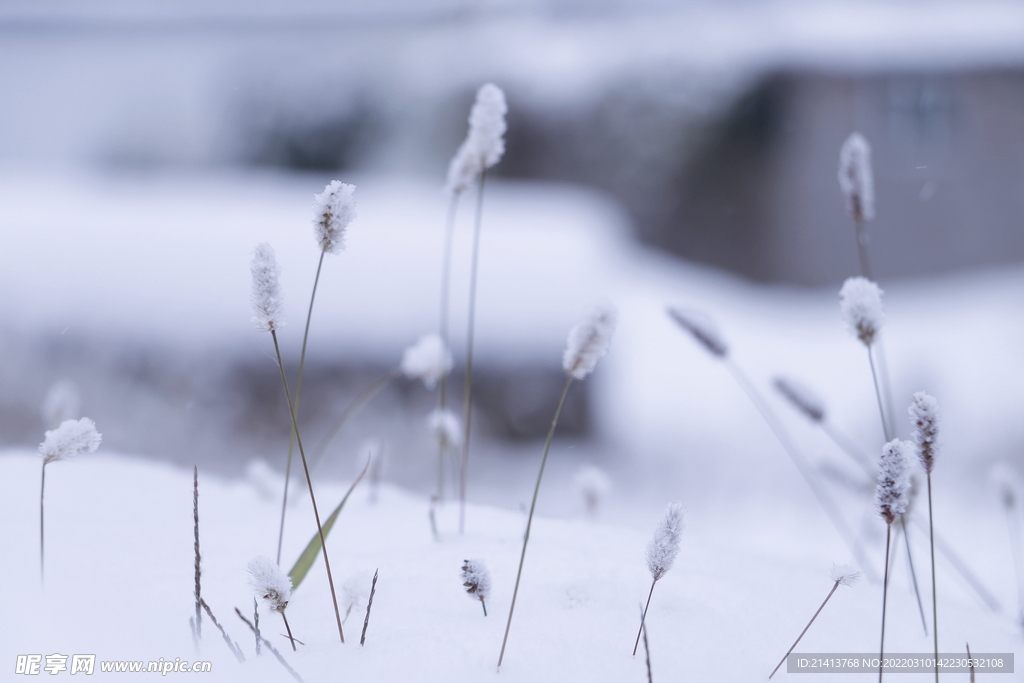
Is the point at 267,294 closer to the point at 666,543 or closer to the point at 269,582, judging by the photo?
the point at 269,582

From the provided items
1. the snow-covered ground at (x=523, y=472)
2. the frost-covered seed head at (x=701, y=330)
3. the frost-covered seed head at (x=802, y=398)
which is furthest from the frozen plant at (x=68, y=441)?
the frost-covered seed head at (x=802, y=398)

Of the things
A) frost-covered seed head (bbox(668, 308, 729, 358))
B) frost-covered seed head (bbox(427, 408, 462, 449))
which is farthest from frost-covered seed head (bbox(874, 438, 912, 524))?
frost-covered seed head (bbox(427, 408, 462, 449))

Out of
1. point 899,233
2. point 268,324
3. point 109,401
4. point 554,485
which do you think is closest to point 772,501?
point 554,485

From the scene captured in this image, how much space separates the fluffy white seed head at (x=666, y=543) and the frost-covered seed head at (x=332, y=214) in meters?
0.31

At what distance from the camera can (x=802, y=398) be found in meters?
0.63

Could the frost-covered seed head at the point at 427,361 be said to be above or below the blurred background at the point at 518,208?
below

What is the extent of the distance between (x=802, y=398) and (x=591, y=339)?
1.11 feet

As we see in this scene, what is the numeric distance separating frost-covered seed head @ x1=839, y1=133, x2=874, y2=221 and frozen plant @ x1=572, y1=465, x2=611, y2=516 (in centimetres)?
46

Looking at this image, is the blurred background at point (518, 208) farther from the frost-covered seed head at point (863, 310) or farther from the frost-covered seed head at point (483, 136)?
the frost-covered seed head at point (863, 310)

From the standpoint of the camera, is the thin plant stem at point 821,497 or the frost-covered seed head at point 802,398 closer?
the frost-covered seed head at point 802,398

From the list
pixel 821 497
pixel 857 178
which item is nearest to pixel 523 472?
pixel 821 497

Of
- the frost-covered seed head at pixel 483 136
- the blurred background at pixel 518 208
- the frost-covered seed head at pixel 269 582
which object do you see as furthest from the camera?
the blurred background at pixel 518 208

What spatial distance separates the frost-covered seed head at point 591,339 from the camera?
1.35 feet

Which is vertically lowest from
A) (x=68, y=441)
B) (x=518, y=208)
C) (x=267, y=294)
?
(x=68, y=441)
